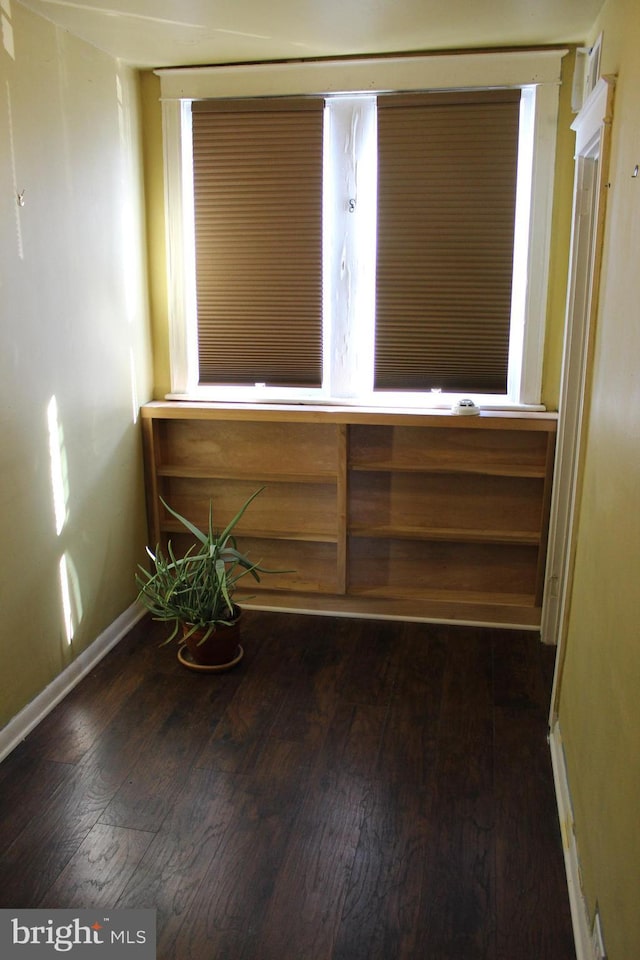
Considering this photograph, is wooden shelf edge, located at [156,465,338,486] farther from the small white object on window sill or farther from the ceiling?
the ceiling

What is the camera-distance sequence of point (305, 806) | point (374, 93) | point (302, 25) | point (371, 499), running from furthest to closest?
1. point (371, 499)
2. point (374, 93)
3. point (302, 25)
4. point (305, 806)

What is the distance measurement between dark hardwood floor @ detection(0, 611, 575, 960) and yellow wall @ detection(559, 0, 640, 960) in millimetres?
250

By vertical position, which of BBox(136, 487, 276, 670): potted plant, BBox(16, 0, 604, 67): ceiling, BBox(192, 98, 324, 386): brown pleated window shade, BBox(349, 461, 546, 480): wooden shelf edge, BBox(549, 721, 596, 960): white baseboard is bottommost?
BBox(549, 721, 596, 960): white baseboard

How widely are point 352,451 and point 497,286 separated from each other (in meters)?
0.94

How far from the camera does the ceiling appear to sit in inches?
99.7

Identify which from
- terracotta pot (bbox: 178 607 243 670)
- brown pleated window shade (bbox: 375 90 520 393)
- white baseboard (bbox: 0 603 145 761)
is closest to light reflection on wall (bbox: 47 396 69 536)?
white baseboard (bbox: 0 603 145 761)

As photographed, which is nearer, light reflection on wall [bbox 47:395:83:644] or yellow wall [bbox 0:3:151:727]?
yellow wall [bbox 0:3:151:727]

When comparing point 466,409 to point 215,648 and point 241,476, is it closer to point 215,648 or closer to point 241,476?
point 241,476

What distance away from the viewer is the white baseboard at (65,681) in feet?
8.32

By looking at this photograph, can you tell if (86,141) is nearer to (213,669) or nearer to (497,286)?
(497,286)

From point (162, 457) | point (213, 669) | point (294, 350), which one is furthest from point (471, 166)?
point (213, 669)

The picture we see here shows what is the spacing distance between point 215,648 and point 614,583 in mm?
1704

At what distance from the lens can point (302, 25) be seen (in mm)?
2742

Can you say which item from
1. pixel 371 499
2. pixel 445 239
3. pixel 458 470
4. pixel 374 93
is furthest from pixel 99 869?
pixel 374 93
